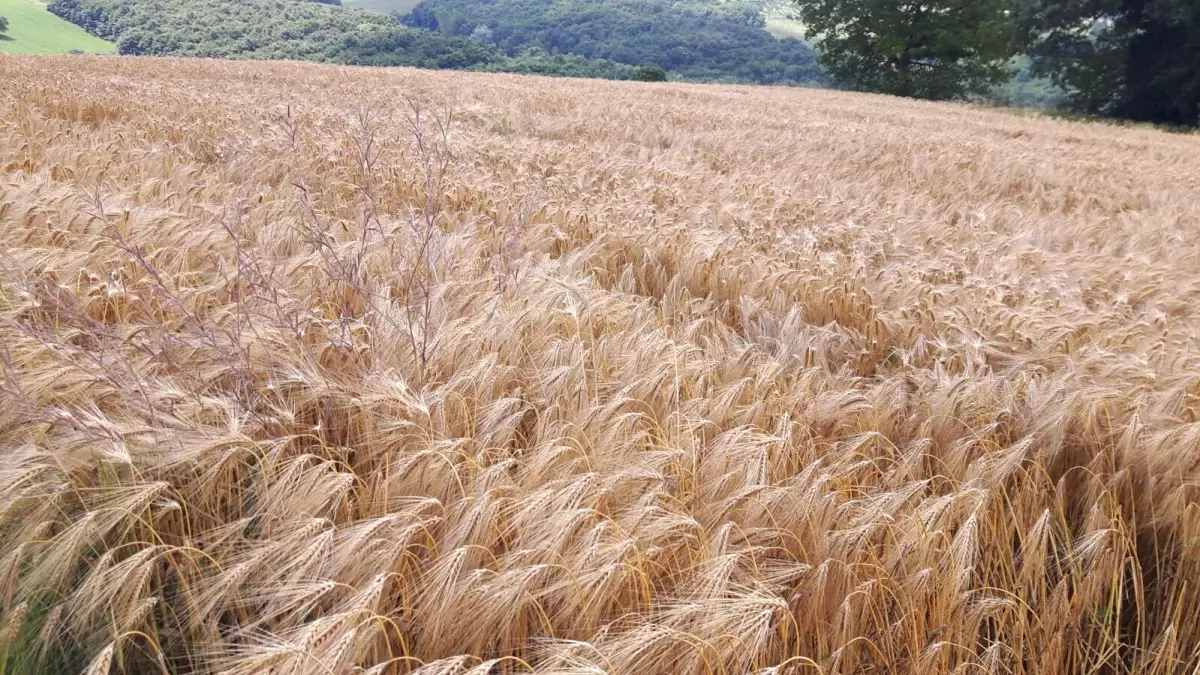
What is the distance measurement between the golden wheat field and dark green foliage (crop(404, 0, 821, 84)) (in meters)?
48.7

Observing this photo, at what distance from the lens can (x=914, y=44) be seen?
3547 centimetres

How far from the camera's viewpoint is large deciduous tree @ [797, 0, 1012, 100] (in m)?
33.9

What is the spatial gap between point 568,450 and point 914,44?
40.6 m

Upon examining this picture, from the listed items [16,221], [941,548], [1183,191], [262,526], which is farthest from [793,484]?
[1183,191]

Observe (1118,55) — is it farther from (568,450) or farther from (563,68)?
(568,450)

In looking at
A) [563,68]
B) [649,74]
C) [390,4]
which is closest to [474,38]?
[563,68]

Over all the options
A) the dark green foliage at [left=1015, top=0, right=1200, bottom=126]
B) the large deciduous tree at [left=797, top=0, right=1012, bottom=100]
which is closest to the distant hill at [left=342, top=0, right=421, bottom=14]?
the large deciduous tree at [left=797, top=0, right=1012, bottom=100]

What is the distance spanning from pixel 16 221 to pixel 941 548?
3327mm

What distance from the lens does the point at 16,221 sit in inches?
104

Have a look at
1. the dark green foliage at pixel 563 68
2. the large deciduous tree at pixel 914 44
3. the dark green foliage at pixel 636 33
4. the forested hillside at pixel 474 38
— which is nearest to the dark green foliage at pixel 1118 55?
the large deciduous tree at pixel 914 44

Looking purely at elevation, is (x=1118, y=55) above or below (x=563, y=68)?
below

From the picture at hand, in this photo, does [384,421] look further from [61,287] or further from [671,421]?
[61,287]

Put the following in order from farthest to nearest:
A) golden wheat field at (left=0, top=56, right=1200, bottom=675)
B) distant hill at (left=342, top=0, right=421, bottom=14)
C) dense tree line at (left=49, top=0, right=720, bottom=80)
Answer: distant hill at (left=342, top=0, right=421, bottom=14), dense tree line at (left=49, top=0, right=720, bottom=80), golden wheat field at (left=0, top=56, right=1200, bottom=675)

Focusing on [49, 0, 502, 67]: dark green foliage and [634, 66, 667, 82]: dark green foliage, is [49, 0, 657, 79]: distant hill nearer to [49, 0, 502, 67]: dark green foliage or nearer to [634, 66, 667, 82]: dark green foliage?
[49, 0, 502, 67]: dark green foliage
